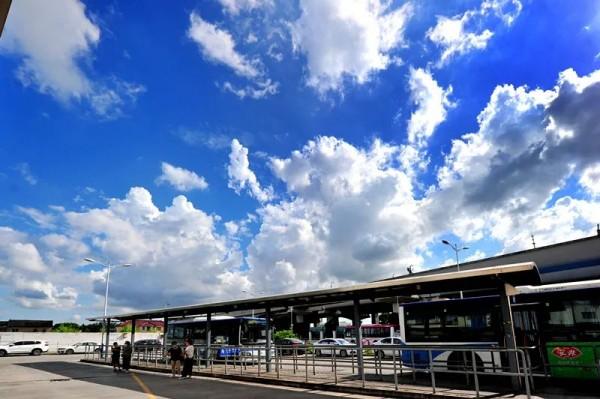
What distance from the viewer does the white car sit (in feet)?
144

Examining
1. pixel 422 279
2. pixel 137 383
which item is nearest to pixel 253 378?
pixel 137 383

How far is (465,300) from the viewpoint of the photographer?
52.1ft

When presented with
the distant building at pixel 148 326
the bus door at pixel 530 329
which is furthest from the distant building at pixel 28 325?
the bus door at pixel 530 329

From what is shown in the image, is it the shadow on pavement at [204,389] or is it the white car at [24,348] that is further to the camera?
the white car at [24,348]

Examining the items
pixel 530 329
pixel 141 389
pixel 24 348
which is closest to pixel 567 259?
pixel 530 329

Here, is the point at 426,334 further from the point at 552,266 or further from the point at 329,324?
the point at 329,324

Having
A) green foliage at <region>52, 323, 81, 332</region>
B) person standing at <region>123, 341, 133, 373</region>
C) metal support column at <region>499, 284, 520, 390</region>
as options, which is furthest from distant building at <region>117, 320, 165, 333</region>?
metal support column at <region>499, 284, 520, 390</region>

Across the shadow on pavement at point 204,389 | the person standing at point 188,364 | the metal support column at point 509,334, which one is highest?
the metal support column at point 509,334

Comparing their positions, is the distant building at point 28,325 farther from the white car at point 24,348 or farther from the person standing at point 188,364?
the person standing at point 188,364

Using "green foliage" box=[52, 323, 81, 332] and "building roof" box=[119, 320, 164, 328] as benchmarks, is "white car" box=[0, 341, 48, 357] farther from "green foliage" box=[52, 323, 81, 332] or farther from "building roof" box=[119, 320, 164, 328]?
"green foliage" box=[52, 323, 81, 332]

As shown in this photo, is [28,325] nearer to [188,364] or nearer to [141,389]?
[188,364]

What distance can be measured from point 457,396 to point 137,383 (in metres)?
12.0

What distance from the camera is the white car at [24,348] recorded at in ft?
144

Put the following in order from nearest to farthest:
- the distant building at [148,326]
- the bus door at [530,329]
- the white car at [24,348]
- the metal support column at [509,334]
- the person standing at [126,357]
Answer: the metal support column at [509,334], the bus door at [530,329], the person standing at [126,357], the white car at [24,348], the distant building at [148,326]
